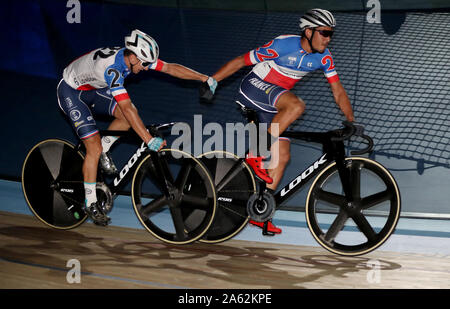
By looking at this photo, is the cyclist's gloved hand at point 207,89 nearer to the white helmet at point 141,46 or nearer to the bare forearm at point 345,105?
the white helmet at point 141,46

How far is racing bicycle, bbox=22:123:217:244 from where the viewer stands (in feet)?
12.6

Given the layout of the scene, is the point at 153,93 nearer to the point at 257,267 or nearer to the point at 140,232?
the point at 140,232

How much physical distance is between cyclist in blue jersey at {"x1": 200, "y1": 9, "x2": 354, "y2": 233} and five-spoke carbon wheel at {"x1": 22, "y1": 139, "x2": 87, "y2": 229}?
1.27 meters

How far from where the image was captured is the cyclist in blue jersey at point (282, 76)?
366cm

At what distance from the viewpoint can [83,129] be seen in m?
3.97

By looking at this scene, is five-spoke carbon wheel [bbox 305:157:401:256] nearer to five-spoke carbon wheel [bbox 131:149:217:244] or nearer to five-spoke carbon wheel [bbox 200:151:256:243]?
five-spoke carbon wheel [bbox 200:151:256:243]

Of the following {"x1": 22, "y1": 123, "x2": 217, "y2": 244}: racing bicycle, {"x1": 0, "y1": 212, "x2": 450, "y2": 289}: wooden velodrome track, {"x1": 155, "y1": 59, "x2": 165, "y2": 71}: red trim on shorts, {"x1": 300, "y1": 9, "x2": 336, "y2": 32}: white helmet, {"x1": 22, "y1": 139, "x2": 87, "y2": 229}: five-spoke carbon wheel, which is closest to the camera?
{"x1": 0, "y1": 212, "x2": 450, "y2": 289}: wooden velodrome track

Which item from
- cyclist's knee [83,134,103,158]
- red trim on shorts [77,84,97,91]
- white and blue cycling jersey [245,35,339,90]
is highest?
white and blue cycling jersey [245,35,339,90]

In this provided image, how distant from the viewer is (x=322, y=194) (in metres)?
3.66

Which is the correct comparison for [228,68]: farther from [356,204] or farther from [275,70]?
[356,204]

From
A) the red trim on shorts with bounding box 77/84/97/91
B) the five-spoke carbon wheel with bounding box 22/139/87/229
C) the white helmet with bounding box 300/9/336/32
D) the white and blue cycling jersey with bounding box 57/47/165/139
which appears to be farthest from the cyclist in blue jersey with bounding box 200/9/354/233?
the five-spoke carbon wheel with bounding box 22/139/87/229

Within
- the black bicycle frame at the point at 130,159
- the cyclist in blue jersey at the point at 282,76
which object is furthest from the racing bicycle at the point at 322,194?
the black bicycle frame at the point at 130,159
